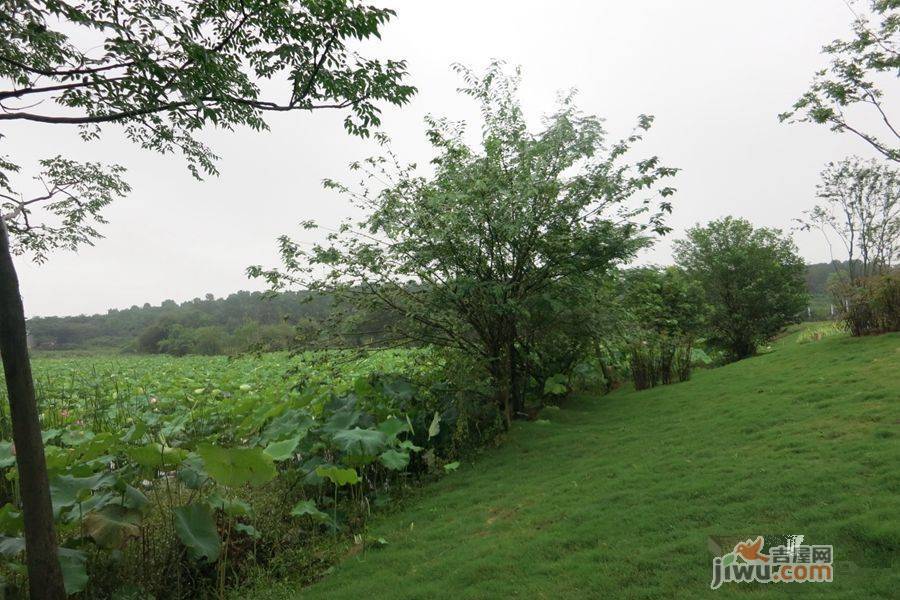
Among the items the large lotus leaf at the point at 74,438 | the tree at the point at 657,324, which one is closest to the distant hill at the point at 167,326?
the tree at the point at 657,324

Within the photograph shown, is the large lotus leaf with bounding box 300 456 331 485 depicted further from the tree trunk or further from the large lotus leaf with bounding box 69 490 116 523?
the tree trunk

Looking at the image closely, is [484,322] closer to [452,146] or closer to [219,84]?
[452,146]

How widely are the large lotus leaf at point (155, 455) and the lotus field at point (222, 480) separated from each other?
0.01 metres

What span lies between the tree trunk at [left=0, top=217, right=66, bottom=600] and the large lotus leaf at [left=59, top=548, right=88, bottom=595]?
199 mm

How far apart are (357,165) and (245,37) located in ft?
12.4

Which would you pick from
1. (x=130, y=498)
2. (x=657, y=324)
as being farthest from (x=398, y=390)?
(x=657, y=324)

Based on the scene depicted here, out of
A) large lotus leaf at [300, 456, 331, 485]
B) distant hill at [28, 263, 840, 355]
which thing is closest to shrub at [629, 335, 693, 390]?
large lotus leaf at [300, 456, 331, 485]

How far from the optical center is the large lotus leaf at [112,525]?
3178 mm

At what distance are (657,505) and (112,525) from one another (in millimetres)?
3686

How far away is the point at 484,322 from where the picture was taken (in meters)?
6.80

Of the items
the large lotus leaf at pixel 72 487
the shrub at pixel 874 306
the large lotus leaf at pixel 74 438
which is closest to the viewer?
the large lotus leaf at pixel 72 487

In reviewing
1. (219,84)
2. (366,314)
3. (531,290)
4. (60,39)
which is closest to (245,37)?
(219,84)

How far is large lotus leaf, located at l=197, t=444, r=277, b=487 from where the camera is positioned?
10.8 ft

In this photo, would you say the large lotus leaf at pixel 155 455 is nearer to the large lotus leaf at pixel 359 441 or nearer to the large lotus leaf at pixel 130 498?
the large lotus leaf at pixel 130 498
